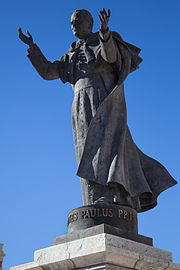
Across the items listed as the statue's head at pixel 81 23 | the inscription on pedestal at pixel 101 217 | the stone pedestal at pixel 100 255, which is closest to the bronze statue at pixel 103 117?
the statue's head at pixel 81 23

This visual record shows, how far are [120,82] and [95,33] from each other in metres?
1.27

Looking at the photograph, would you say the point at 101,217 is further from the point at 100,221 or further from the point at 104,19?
the point at 104,19

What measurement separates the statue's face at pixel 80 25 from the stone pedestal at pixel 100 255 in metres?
3.98

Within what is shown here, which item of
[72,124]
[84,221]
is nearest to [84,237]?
[84,221]

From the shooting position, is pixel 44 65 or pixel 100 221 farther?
pixel 44 65

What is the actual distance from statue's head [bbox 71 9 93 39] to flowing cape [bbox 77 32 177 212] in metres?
0.60

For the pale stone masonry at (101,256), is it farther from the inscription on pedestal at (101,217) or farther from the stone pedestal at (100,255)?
the inscription on pedestal at (101,217)

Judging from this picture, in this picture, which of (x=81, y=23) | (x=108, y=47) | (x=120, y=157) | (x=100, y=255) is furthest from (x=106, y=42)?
(x=100, y=255)

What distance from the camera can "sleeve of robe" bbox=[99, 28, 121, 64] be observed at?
9330 millimetres

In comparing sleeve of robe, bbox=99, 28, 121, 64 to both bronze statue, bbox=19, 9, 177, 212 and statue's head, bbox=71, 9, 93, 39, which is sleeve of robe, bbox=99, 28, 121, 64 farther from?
statue's head, bbox=71, 9, 93, 39

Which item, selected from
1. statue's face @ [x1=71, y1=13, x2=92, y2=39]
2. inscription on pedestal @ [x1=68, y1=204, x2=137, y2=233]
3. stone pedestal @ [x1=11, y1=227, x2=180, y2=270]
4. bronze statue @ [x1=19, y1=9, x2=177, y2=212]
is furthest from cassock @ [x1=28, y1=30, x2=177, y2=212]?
stone pedestal @ [x1=11, y1=227, x2=180, y2=270]

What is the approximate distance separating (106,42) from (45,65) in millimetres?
1581

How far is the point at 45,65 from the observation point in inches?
411

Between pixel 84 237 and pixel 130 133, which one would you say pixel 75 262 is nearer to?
pixel 84 237
